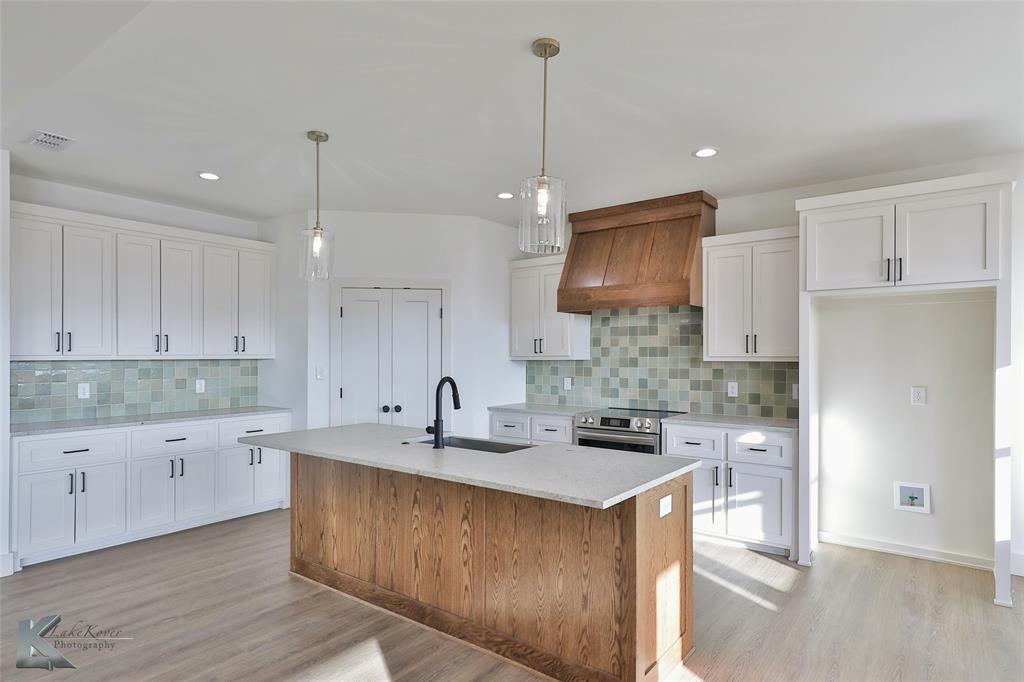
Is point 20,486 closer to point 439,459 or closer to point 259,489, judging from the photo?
point 259,489

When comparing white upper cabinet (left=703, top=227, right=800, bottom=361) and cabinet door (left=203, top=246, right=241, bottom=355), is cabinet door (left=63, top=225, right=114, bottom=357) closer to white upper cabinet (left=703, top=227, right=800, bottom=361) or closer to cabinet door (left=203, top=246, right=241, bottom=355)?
cabinet door (left=203, top=246, right=241, bottom=355)

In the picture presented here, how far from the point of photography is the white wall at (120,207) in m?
4.22

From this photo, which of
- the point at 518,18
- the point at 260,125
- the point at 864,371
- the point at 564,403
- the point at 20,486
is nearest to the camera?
the point at 518,18

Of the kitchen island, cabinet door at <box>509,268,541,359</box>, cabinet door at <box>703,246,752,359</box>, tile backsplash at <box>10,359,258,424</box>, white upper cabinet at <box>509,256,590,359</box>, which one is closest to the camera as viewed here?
the kitchen island

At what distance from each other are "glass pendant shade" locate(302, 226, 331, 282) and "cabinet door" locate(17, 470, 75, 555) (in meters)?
2.35

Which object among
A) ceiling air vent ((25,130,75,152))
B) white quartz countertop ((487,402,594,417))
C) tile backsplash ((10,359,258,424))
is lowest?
white quartz countertop ((487,402,594,417))

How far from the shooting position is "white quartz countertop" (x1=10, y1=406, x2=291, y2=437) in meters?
3.93

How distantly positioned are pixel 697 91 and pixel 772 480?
259 cm

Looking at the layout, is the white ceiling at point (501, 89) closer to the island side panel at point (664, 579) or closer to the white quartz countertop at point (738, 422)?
the white quartz countertop at point (738, 422)

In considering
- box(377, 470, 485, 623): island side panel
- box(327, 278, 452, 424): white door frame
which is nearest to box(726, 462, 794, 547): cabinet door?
box(377, 470, 485, 623): island side panel

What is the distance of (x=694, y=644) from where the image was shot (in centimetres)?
281

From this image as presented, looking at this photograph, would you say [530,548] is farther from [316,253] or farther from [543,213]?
[316,253]

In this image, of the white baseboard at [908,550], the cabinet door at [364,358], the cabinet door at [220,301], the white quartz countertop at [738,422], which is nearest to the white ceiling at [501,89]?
the cabinet door at [220,301]

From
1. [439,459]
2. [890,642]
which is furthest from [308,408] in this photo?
[890,642]
